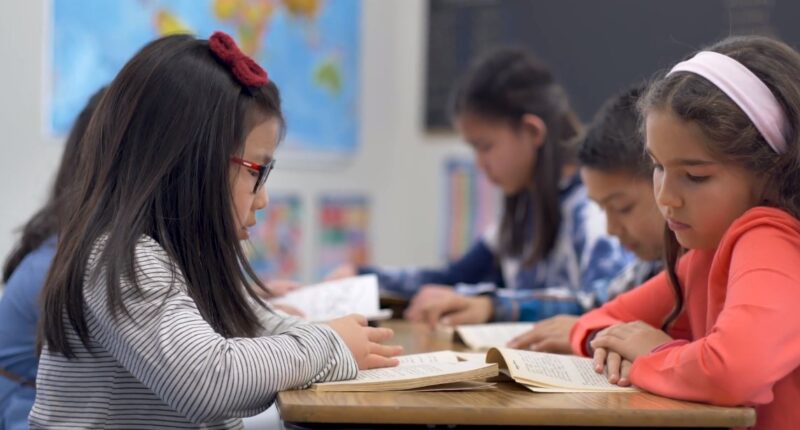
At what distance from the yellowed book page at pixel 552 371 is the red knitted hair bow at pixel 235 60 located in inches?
19.7

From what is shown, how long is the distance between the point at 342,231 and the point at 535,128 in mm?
1540

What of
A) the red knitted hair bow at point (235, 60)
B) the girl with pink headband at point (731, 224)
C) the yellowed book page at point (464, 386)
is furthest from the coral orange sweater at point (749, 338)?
the red knitted hair bow at point (235, 60)

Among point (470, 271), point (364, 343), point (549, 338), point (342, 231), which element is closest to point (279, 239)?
point (342, 231)

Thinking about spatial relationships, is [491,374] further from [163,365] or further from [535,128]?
[535,128]

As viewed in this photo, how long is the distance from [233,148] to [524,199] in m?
1.35

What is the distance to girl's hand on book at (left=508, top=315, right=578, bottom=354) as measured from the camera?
166cm

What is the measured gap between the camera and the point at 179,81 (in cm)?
137

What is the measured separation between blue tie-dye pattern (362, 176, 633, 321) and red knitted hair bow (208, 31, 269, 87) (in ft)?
3.11

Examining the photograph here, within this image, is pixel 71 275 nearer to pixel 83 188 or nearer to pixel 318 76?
pixel 83 188

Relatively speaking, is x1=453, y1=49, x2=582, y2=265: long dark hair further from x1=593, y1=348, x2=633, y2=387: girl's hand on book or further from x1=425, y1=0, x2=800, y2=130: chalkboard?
x1=593, y1=348, x2=633, y2=387: girl's hand on book

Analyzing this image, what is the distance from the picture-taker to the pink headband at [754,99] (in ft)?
4.00

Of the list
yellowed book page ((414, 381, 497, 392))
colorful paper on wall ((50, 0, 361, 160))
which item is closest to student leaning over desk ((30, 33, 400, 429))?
yellowed book page ((414, 381, 497, 392))

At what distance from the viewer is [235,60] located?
141 centimetres

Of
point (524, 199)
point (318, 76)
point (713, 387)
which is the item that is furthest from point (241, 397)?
point (318, 76)
